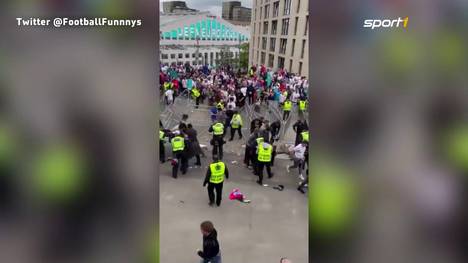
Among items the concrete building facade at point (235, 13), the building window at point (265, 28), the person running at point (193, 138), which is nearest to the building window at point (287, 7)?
the building window at point (265, 28)

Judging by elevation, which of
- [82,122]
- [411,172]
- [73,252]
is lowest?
[73,252]

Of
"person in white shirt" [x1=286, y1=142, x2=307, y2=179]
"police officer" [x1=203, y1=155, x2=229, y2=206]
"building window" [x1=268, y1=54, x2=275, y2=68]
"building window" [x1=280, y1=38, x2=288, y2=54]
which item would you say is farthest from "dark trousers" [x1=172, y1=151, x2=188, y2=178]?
"building window" [x1=268, y1=54, x2=275, y2=68]

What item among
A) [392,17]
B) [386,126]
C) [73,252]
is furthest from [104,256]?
[392,17]

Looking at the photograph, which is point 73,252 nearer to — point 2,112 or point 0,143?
point 0,143

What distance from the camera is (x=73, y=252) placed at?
2654 mm

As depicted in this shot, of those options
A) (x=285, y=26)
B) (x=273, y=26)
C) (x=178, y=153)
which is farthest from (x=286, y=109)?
(x=273, y=26)

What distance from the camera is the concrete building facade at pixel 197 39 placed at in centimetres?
4347

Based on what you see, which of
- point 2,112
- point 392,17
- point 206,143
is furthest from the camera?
point 206,143

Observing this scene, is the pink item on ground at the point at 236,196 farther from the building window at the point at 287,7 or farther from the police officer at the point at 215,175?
the building window at the point at 287,7

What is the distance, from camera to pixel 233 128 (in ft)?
37.7

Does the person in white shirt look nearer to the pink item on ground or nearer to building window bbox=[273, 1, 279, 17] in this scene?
the pink item on ground

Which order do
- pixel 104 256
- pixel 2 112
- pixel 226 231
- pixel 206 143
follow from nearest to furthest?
pixel 2 112
pixel 104 256
pixel 226 231
pixel 206 143

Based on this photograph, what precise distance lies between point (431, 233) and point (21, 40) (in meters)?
3.09

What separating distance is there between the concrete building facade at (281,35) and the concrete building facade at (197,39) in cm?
708
